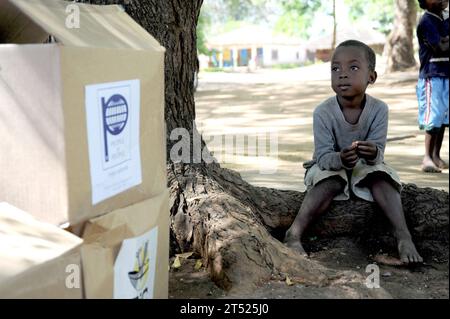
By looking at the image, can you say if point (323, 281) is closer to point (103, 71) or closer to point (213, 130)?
point (103, 71)

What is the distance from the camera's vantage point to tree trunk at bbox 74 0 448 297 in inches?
98.0

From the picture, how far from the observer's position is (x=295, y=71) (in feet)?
75.5

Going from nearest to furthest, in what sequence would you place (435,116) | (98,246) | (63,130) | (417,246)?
(63,130) < (98,246) < (417,246) < (435,116)

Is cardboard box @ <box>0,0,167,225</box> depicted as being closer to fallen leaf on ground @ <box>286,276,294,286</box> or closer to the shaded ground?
the shaded ground

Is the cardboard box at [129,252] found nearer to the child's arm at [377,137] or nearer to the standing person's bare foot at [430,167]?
the child's arm at [377,137]

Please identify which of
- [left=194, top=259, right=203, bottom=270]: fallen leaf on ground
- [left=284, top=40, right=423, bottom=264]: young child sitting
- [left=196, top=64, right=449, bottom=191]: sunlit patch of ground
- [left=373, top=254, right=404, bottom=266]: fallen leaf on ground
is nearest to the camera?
[left=194, top=259, right=203, bottom=270]: fallen leaf on ground

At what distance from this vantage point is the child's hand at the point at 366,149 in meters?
3.07

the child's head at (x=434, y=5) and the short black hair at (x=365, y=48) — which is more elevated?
the child's head at (x=434, y=5)

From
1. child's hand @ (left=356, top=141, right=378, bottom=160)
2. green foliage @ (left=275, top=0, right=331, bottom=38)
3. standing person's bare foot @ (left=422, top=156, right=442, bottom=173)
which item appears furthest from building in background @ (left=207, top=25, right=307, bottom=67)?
child's hand @ (left=356, top=141, right=378, bottom=160)

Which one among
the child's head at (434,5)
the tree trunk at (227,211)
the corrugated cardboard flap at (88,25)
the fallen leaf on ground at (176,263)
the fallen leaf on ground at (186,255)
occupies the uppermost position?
the child's head at (434,5)

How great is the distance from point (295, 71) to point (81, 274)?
71.3 ft

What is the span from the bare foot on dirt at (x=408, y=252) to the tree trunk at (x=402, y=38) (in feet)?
47.1

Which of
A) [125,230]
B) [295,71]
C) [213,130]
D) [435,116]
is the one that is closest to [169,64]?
[125,230]

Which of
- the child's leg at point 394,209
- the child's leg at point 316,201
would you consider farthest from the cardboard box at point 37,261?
the child's leg at point 394,209
